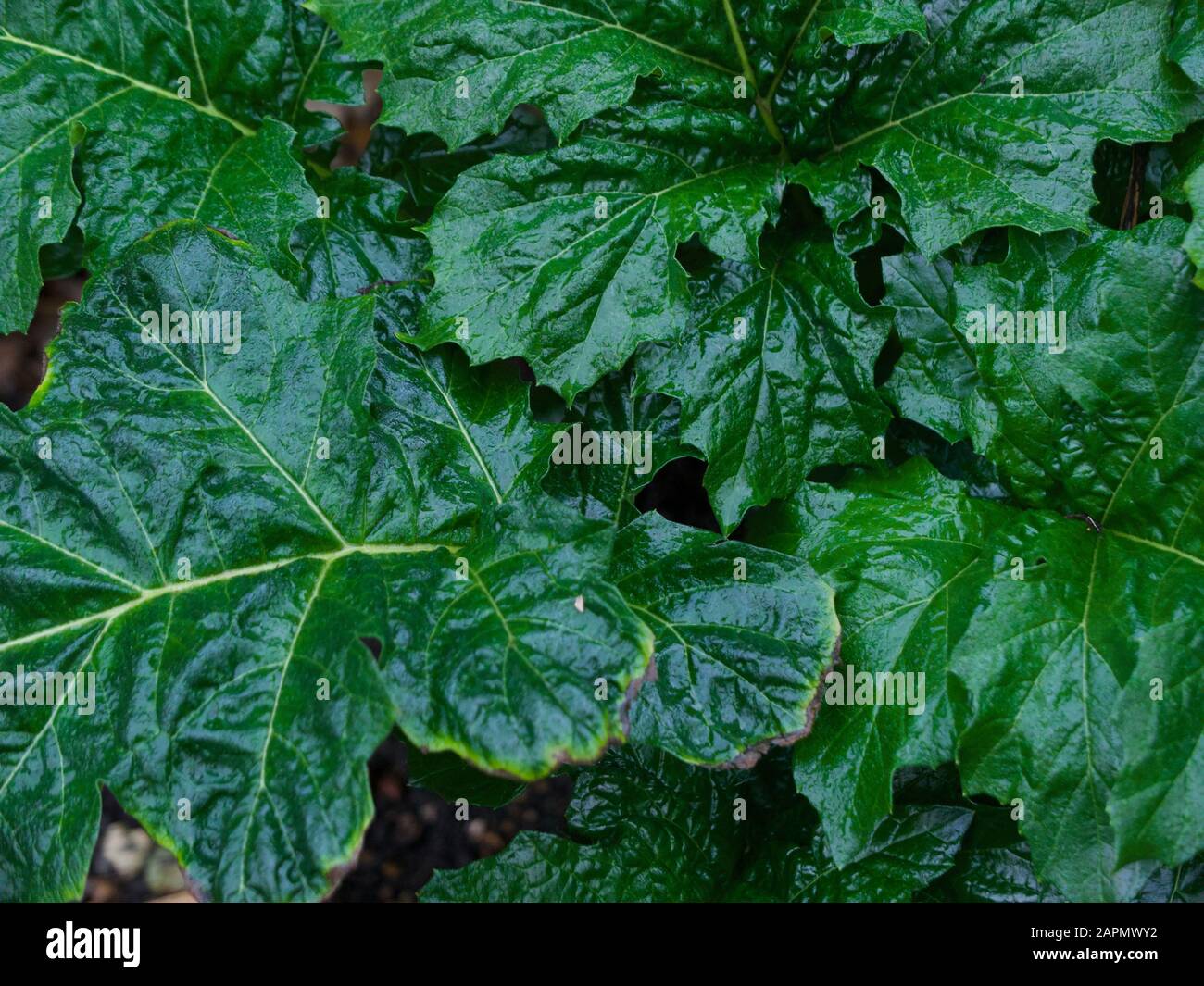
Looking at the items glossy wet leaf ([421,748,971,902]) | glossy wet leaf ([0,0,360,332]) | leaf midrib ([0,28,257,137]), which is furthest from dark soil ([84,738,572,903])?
leaf midrib ([0,28,257,137])

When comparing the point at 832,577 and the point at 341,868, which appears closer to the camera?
the point at 341,868

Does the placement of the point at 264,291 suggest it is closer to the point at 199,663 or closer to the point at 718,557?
the point at 199,663

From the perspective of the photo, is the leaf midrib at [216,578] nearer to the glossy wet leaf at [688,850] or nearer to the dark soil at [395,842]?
the glossy wet leaf at [688,850]

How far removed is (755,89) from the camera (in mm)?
2480

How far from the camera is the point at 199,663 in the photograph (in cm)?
187

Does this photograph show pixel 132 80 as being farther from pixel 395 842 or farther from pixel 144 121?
pixel 395 842

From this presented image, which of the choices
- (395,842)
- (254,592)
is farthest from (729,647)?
(395,842)

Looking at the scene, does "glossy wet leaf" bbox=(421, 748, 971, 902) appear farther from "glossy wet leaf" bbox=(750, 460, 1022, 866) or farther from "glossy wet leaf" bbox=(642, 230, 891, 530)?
"glossy wet leaf" bbox=(642, 230, 891, 530)

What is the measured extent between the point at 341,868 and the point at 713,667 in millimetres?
736

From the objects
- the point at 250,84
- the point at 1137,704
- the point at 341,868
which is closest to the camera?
the point at 341,868

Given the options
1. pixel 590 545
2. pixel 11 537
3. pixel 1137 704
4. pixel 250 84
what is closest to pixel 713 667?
pixel 590 545

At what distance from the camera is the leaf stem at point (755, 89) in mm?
2395

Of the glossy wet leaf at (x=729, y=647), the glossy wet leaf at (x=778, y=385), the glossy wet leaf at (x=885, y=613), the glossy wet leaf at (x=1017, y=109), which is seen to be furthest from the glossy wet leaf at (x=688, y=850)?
the glossy wet leaf at (x=1017, y=109)

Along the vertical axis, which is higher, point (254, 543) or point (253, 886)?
point (254, 543)
